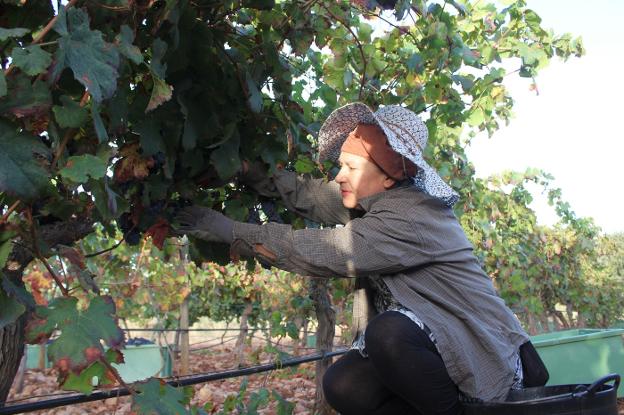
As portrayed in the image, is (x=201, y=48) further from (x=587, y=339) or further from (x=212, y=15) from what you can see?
(x=587, y=339)

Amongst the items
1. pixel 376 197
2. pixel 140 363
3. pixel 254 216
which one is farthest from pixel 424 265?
pixel 140 363

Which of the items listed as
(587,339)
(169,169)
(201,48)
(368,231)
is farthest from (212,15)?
(587,339)

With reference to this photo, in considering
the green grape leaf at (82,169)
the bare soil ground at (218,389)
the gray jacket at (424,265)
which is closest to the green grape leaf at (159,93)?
the green grape leaf at (82,169)

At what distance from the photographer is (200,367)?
1309 centimetres

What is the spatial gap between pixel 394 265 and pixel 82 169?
1.11 metres

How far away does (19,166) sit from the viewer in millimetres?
1125

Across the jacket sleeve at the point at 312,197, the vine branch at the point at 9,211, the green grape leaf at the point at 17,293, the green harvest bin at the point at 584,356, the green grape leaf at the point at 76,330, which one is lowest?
the green harvest bin at the point at 584,356

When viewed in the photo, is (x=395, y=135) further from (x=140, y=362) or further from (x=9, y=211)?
(x=140, y=362)

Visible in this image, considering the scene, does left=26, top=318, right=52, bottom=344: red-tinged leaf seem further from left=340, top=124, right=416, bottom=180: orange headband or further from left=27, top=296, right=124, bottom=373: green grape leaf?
left=340, top=124, right=416, bottom=180: orange headband

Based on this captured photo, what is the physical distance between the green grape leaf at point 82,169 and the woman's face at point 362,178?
46.0 inches

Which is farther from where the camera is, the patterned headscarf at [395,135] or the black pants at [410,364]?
the patterned headscarf at [395,135]

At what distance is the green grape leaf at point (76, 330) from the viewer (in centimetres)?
117

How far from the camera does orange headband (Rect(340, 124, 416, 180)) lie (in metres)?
2.24

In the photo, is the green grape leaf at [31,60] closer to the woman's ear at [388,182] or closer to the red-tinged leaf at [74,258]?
the red-tinged leaf at [74,258]
